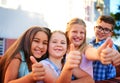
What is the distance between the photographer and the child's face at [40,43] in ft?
7.00

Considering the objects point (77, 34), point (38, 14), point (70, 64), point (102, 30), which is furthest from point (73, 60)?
point (38, 14)

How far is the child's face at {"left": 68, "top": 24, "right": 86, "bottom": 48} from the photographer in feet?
8.03

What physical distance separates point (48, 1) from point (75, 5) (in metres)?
1.78

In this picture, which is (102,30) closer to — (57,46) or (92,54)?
(92,54)

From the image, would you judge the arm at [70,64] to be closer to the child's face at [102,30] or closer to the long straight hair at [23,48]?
the long straight hair at [23,48]

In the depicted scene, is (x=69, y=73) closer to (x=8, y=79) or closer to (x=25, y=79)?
(x=25, y=79)

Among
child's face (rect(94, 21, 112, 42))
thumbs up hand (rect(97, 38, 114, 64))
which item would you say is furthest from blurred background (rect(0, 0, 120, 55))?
thumbs up hand (rect(97, 38, 114, 64))

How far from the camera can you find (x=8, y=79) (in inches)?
80.4

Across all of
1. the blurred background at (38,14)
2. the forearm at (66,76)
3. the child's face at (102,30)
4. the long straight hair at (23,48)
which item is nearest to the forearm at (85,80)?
the forearm at (66,76)

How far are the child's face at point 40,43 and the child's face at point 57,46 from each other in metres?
0.05

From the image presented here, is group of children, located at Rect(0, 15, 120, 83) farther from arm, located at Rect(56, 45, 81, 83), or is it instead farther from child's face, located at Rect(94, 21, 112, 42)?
child's face, located at Rect(94, 21, 112, 42)

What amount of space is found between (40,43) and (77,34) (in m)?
0.41

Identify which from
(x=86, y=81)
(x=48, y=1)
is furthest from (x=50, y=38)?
(x=48, y=1)

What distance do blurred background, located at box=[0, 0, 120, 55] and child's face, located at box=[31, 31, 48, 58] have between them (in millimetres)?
8660
